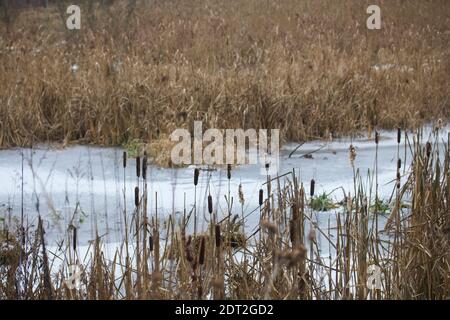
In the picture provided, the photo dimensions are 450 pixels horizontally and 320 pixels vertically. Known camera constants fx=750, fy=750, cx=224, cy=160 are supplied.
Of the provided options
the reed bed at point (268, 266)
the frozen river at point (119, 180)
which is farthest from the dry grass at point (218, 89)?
the reed bed at point (268, 266)

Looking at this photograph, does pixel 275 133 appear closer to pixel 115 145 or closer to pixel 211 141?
pixel 211 141

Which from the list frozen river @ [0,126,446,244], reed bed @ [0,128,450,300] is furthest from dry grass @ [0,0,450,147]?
reed bed @ [0,128,450,300]

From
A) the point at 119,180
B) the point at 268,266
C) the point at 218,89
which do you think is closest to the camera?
the point at 268,266

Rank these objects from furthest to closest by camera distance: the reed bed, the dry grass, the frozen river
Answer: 1. the dry grass
2. the frozen river
3. the reed bed

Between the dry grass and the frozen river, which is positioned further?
the dry grass

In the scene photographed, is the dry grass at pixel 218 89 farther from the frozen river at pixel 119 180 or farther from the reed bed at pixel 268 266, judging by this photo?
the reed bed at pixel 268 266

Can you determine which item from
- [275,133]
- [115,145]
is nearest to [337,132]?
[275,133]

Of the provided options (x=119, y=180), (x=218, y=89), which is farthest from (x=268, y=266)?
(x=218, y=89)

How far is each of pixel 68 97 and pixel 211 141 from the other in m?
1.27

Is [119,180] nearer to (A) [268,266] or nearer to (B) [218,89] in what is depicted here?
(B) [218,89]

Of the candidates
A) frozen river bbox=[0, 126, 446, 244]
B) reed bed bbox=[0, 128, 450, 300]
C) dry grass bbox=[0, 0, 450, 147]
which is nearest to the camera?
reed bed bbox=[0, 128, 450, 300]

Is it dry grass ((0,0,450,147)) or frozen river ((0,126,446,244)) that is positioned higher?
dry grass ((0,0,450,147))

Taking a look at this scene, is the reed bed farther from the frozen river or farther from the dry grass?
the dry grass
